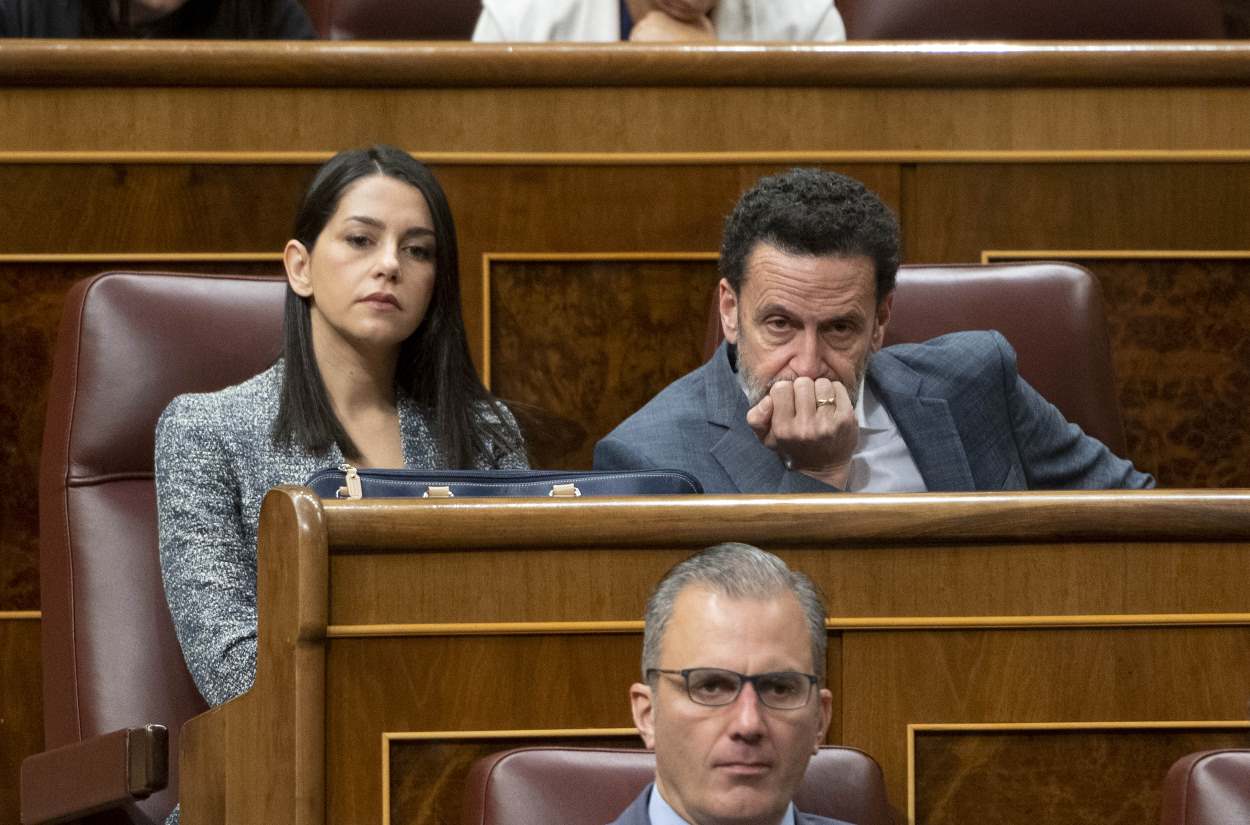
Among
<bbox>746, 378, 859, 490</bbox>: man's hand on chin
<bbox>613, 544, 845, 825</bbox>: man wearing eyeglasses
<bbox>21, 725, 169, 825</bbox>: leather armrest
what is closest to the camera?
<bbox>613, 544, 845, 825</bbox>: man wearing eyeglasses

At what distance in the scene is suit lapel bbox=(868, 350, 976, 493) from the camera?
2.84ft

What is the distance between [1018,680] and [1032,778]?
0.11ft

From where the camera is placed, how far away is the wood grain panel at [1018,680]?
0.66 meters

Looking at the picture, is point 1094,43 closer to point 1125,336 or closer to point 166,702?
point 1125,336

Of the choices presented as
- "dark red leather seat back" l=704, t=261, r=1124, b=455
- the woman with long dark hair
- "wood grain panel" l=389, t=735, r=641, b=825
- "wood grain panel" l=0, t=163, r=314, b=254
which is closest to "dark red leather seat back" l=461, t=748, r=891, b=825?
"wood grain panel" l=389, t=735, r=641, b=825

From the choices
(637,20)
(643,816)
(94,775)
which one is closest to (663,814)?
(643,816)

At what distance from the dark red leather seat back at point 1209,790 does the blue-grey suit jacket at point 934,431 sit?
9.7 inches

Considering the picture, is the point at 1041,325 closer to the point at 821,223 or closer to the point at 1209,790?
the point at 821,223

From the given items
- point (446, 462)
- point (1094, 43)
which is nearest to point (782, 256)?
point (446, 462)

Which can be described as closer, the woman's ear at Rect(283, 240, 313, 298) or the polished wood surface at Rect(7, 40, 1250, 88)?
the woman's ear at Rect(283, 240, 313, 298)

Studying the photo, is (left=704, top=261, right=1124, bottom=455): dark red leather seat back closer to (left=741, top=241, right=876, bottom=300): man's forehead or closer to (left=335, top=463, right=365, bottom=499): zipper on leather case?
(left=741, top=241, right=876, bottom=300): man's forehead

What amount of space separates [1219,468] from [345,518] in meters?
0.55

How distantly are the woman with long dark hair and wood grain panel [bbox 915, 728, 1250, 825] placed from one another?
31 centimetres

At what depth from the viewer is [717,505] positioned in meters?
0.65
